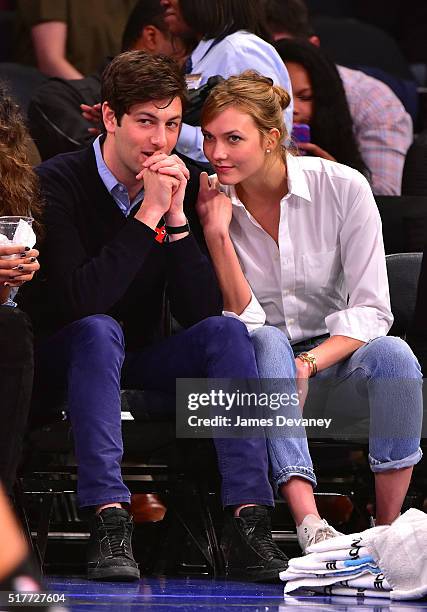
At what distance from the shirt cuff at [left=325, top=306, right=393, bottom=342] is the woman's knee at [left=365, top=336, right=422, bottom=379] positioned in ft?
0.25

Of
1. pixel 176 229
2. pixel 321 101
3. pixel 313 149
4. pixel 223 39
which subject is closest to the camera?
pixel 176 229

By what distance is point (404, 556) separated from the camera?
2.21m

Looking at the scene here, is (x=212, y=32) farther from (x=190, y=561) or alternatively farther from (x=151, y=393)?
(x=190, y=561)

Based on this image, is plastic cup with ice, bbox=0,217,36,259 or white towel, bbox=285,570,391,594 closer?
white towel, bbox=285,570,391,594

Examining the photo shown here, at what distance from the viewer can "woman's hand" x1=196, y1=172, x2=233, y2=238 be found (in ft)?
9.82

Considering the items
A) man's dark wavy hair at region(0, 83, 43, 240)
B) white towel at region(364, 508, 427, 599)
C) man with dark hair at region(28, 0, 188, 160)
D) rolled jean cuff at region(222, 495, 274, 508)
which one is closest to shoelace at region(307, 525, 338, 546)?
rolled jean cuff at region(222, 495, 274, 508)

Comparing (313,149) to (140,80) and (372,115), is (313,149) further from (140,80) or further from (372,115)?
(140,80)

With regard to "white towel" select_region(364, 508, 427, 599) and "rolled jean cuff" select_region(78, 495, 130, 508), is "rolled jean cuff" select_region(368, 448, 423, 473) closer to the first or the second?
"white towel" select_region(364, 508, 427, 599)

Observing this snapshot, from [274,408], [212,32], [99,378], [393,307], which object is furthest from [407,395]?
[212,32]

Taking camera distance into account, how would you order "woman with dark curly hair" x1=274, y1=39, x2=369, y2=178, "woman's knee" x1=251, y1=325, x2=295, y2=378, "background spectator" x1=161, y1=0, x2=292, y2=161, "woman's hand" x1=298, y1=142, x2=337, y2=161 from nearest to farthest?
"woman's knee" x1=251, y1=325, x2=295, y2=378
"background spectator" x1=161, y1=0, x2=292, y2=161
"woman's hand" x1=298, y1=142, x2=337, y2=161
"woman with dark curly hair" x1=274, y1=39, x2=369, y2=178

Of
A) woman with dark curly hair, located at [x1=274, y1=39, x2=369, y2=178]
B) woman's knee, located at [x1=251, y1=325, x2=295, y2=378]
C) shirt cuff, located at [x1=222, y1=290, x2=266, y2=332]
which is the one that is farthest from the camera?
woman with dark curly hair, located at [x1=274, y1=39, x2=369, y2=178]

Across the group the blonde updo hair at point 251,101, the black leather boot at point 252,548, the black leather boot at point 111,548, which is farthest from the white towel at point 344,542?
the blonde updo hair at point 251,101

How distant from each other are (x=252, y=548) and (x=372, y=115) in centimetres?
232

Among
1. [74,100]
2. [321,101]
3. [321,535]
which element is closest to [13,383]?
[321,535]
